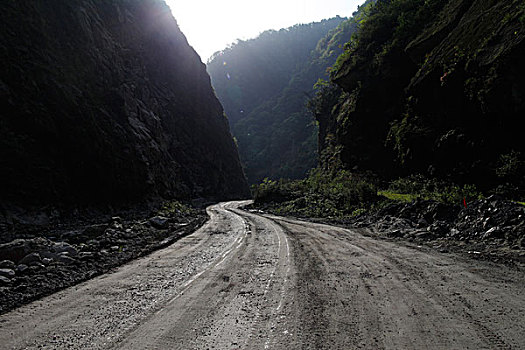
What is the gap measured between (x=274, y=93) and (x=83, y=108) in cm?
12135

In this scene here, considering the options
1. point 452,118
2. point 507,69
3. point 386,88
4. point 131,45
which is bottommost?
→ point 452,118

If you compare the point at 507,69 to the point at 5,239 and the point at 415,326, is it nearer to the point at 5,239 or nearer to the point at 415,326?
the point at 415,326

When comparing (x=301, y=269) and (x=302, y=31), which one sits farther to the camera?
(x=302, y=31)

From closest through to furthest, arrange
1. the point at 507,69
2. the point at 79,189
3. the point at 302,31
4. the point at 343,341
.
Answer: the point at 343,341 → the point at 507,69 → the point at 79,189 → the point at 302,31

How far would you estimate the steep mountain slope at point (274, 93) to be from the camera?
9312 centimetres

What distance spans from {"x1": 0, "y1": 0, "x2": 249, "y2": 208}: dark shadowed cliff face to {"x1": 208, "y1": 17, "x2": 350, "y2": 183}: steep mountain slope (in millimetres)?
47846

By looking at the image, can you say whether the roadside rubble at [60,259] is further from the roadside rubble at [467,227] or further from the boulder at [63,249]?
the roadside rubble at [467,227]

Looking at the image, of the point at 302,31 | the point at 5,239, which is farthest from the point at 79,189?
the point at 302,31

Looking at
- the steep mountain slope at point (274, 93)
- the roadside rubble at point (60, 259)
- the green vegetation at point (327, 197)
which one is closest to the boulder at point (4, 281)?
the roadside rubble at point (60, 259)

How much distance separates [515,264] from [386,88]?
21.2 meters

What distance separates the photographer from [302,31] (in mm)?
164625

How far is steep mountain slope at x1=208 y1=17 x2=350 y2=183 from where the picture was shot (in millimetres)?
93125

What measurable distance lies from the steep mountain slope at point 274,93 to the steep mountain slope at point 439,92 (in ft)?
144

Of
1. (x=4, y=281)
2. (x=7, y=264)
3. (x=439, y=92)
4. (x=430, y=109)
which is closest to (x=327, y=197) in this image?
(x=430, y=109)
